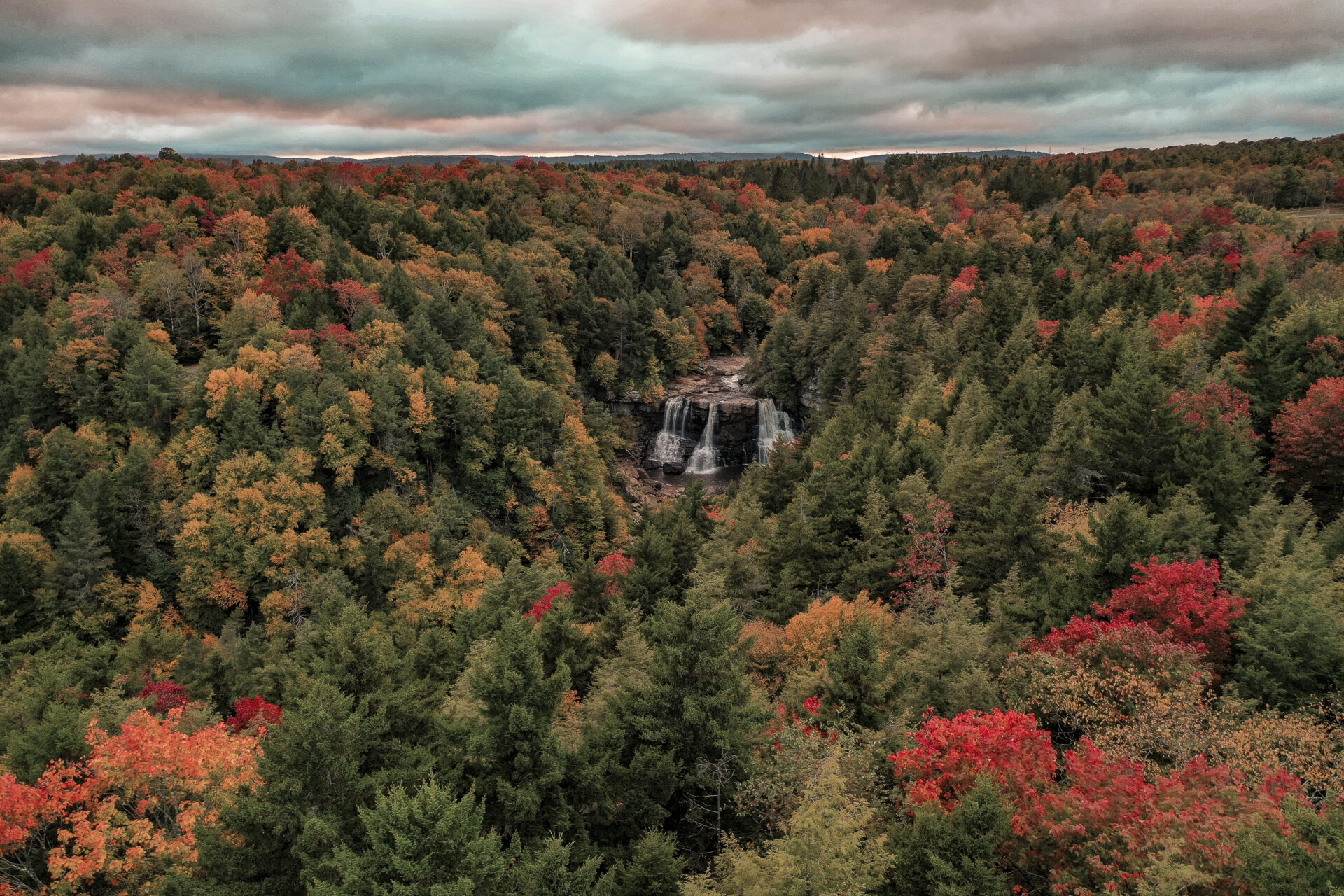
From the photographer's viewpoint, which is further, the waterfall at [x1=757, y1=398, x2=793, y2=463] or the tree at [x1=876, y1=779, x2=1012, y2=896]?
the waterfall at [x1=757, y1=398, x2=793, y2=463]

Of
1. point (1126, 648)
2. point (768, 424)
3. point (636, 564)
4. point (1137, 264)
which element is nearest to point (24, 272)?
point (636, 564)

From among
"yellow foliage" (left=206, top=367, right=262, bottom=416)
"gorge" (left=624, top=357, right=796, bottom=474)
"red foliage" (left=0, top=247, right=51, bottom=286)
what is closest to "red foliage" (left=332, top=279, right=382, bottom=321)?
"yellow foliage" (left=206, top=367, right=262, bottom=416)

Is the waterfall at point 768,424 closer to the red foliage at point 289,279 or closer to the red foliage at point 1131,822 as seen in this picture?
the red foliage at point 289,279

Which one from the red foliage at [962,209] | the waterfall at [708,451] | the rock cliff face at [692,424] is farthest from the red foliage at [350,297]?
the red foliage at [962,209]

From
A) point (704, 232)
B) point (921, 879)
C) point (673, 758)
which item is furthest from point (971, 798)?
point (704, 232)

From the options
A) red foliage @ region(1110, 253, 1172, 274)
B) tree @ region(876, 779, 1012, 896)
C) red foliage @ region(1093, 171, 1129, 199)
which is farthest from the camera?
red foliage @ region(1093, 171, 1129, 199)

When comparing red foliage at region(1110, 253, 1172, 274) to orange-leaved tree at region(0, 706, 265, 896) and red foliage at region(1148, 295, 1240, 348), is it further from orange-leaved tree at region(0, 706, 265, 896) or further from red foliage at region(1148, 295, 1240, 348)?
orange-leaved tree at region(0, 706, 265, 896)

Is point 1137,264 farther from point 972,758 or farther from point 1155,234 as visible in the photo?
point 972,758

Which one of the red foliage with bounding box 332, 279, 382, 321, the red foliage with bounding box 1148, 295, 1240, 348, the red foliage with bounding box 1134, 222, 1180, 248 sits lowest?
the red foliage with bounding box 1148, 295, 1240, 348
